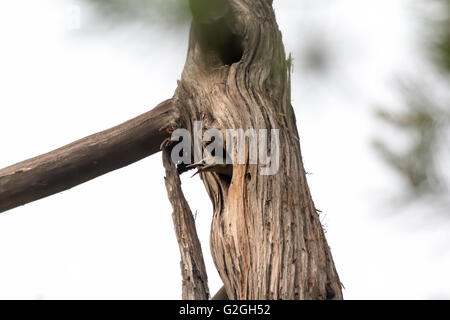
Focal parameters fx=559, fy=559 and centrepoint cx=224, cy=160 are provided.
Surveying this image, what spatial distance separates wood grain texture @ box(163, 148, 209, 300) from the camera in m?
3.09

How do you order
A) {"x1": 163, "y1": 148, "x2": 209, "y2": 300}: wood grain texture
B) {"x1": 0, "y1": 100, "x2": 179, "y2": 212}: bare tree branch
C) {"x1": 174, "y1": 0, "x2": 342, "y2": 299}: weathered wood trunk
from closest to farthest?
1. {"x1": 174, "y1": 0, "x2": 342, "y2": 299}: weathered wood trunk
2. {"x1": 163, "y1": 148, "x2": 209, "y2": 300}: wood grain texture
3. {"x1": 0, "y1": 100, "x2": 179, "y2": 212}: bare tree branch

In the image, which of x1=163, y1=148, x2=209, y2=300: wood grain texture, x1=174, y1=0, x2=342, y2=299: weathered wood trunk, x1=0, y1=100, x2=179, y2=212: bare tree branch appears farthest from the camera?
x1=0, y1=100, x2=179, y2=212: bare tree branch

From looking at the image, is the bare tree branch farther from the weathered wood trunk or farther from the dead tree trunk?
the weathered wood trunk

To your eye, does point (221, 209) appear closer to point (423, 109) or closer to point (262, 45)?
point (262, 45)

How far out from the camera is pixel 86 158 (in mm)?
3764

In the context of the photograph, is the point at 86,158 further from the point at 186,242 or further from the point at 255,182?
the point at 255,182

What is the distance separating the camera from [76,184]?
3867mm

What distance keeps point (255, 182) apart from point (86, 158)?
4.33ft

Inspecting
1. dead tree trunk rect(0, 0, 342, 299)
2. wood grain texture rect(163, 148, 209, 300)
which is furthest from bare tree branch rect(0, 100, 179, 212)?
wood grain texture rect(163, 148, 209, 300)

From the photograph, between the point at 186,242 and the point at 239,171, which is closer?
the point at 239,171

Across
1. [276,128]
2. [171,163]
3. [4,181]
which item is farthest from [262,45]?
[4,181]

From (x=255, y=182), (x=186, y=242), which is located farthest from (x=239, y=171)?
(x=186, y=242)

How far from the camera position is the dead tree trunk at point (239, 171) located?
279 cm
